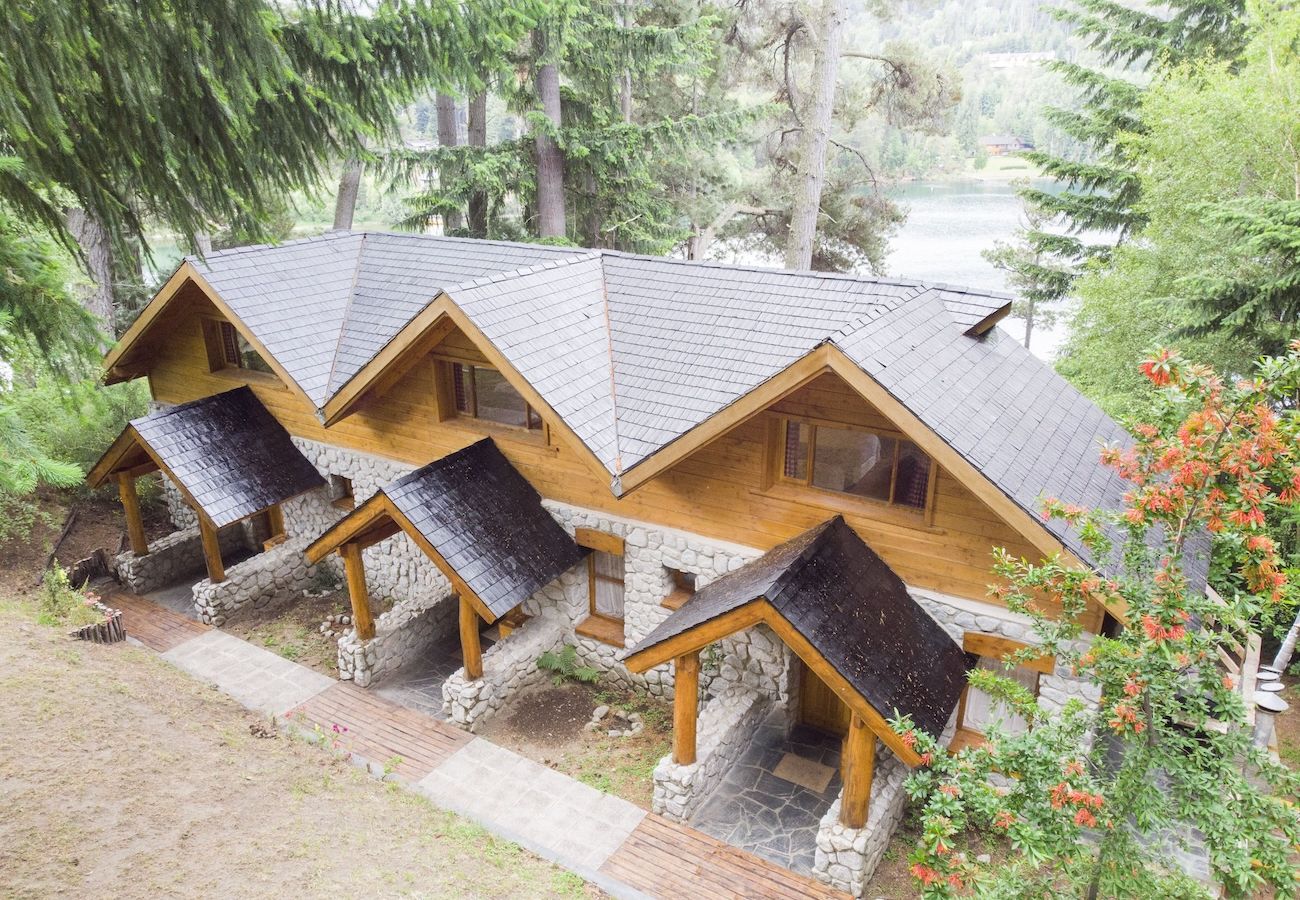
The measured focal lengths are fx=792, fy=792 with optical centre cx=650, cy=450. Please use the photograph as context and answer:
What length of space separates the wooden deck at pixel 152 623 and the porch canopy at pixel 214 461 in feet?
2.85

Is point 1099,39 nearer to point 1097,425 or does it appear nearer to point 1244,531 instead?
point 1097,425

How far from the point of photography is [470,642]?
426 inches

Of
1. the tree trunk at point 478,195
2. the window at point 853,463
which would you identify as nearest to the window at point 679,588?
the window at point 853,463

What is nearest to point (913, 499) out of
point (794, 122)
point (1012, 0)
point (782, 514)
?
point (782, 514)

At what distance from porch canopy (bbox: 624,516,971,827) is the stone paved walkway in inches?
39.4

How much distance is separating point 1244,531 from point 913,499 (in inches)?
172

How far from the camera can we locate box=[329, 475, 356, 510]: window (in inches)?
573

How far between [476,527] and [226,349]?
7.98 m

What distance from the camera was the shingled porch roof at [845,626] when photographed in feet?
26.0

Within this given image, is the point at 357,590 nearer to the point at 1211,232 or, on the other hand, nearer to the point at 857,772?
the point at 857,772

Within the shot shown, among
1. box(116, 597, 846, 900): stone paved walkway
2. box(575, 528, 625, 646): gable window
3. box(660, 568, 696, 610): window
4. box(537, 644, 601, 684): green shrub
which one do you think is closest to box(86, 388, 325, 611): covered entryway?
box(116, 597, 846, 900): stone paved walkway

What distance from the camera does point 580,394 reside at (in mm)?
10641

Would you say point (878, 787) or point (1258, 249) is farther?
point (1258, 249)

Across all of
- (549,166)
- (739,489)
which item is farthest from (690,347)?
(549,166)
